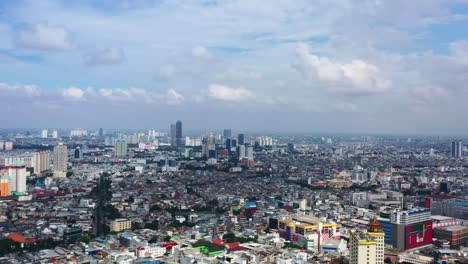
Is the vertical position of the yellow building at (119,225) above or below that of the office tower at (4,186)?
below

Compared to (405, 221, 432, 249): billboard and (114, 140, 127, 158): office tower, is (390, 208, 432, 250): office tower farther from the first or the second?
(114, 140, 127, 158): office tower

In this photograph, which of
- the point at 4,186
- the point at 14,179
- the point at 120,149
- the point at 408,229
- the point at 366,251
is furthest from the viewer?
the point at 120,149

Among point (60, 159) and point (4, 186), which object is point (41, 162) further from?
point (4, 186)

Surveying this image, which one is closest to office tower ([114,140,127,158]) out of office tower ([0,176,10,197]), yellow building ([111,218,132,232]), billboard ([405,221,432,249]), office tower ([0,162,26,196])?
office tower ([0,162,26,196])

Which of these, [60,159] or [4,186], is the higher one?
[60,159]

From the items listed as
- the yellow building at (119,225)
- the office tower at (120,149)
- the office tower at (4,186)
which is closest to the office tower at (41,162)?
the office tower at (4,186)

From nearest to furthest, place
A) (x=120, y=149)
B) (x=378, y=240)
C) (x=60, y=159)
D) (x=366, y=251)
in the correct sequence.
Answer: (x=366, y=251), (x=378, y=240), (x=60, y=159), (x=120, y=149)

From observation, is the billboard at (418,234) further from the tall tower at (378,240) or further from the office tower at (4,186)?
the office tower at (4,186)

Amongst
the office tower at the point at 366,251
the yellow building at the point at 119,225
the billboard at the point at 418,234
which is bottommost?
the yellow building at the point at 119,225

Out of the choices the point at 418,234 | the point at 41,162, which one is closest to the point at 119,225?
the point at 418,234

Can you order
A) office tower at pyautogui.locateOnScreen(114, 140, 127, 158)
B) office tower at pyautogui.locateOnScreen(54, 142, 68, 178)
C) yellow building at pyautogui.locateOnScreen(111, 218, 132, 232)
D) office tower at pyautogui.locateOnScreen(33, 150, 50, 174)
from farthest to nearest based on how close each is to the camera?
office tower at pyautogui.locateOnScreen(114, 140, 127, 158)
office tower at pyautogui.locateOnScreen(33, 150, 50, 174)
office tower at pyautogui.locateOnScreen(54, 142, 68, 178)
yellow building at pyautogui.locateOnScreen(111, 218, 132, 232)
